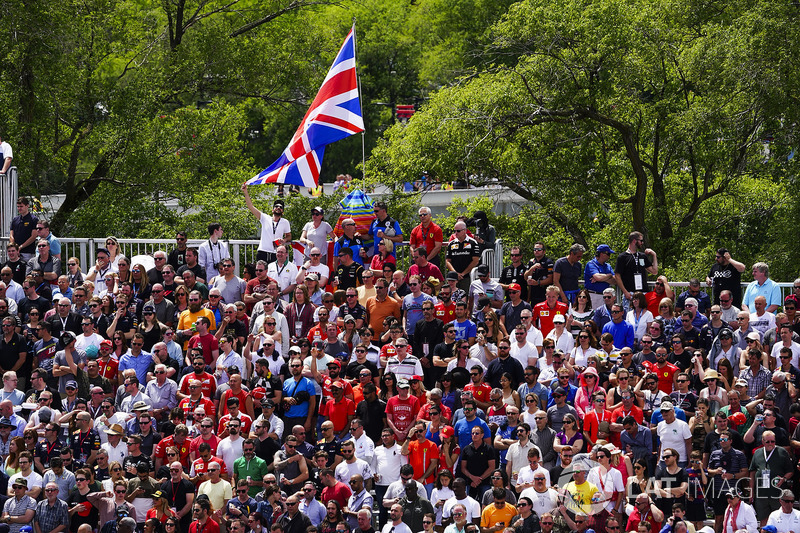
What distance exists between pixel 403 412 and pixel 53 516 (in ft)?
15.4

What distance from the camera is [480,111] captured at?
27828 millimetres

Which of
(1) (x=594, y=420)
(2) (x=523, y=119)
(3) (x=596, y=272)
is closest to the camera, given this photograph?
(1) (x=594, y=420)

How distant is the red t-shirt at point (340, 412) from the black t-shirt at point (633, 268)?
16.3 ft

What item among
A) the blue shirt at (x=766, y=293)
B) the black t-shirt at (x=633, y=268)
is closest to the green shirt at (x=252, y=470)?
the black t-shirt at (x=633, y=268)

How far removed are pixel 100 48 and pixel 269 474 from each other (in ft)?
62.0

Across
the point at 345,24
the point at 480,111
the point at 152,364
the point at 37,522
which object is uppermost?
the point at 345,24

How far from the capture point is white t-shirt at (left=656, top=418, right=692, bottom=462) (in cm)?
1506

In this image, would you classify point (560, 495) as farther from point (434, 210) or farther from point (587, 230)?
point (434, 210)

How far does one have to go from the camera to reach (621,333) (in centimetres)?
1686

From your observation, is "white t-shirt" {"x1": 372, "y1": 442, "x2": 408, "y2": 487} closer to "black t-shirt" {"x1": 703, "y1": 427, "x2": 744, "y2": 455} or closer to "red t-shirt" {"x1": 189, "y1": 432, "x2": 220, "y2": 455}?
"red t-shirt" {"x1": 189, "y1": 432, "x2": 220, "y2": 455}

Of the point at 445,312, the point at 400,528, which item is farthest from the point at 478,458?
the point at 445,312

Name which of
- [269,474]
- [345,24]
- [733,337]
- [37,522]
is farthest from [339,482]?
[345,24]

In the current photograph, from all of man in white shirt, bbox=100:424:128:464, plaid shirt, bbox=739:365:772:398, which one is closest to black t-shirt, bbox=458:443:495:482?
plaid shirt, bbox=739:365:772:398

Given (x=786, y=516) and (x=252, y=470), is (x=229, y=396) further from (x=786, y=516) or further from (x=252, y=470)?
(x=786, y=516)
